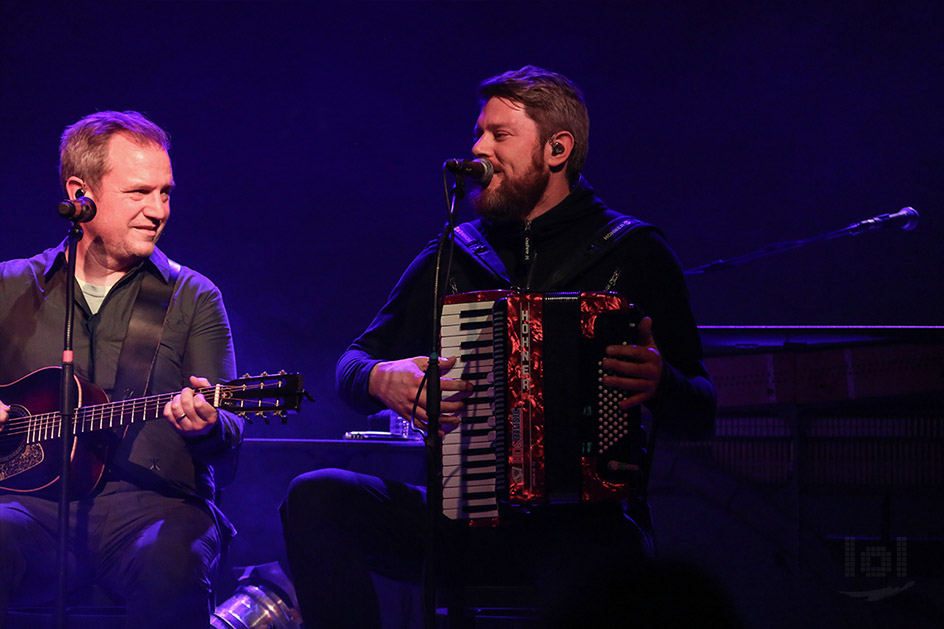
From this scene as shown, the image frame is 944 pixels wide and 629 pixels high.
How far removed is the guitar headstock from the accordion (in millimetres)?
549

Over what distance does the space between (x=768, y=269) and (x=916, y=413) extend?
5.71 ft

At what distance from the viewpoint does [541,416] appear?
2.27 metres

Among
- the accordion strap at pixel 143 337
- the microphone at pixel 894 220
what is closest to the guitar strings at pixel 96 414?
the accordion strap at pixel 143 337

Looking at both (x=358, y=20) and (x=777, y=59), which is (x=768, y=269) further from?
(x=358, y=20)

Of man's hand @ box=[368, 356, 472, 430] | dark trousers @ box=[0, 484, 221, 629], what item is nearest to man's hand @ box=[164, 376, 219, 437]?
dark trousers @ box=[0, 484, 221, 629]

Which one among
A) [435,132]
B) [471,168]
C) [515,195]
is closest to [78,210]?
[471,168]

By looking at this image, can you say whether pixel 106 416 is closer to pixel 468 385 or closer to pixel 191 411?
pixel 191 411

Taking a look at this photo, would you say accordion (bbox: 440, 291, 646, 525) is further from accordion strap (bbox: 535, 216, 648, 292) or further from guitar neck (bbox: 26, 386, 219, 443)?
guitar neck (bbox: 26, 386, 219, 443)


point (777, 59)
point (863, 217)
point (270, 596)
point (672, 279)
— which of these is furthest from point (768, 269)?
point (270, 596)

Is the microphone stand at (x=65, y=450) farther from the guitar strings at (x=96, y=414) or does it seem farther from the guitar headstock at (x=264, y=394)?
the guitar headstock at (x=264, y=394)

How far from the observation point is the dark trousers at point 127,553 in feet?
8.18

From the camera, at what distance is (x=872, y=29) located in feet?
15.5

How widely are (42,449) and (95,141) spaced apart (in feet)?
3.65

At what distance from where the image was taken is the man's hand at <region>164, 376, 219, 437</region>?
8.71 ft
